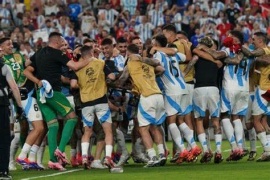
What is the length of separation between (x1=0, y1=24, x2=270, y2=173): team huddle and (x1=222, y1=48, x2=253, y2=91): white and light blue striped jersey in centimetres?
2

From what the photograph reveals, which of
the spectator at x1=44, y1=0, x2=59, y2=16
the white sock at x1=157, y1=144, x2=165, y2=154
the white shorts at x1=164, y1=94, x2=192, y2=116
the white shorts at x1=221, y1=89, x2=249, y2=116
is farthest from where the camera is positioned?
the spectator at x1=44, y1=0, x2=59, y2=16

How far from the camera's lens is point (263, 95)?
75.1 feet

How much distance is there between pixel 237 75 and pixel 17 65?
13.5 ft

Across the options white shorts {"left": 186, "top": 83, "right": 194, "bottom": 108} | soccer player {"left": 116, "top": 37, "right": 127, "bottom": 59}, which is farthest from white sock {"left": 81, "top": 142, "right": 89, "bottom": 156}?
soccer player {"left": 116, "top": 37, "right": 127, "bottom": 59}

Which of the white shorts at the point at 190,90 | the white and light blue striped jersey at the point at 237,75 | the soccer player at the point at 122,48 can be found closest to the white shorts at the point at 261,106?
the white and light blue striped jersey at the point at 237,75

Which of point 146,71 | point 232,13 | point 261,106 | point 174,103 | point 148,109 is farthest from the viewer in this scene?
point 232,13

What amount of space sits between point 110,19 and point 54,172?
20.9m

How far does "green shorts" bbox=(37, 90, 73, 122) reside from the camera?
868 inches

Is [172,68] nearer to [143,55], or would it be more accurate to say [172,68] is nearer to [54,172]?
[143,55]

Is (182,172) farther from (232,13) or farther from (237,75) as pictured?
(232,13)

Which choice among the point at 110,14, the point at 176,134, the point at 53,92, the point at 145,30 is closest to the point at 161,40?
the point at 176,134

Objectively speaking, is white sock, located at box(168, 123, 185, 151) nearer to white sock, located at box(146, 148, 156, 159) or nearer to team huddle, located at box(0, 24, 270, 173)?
team huddle, located at box(0, 24, 270, 173)

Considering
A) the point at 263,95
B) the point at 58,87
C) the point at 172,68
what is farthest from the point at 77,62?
the point at 263,95

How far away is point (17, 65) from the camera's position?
75.8 ft
